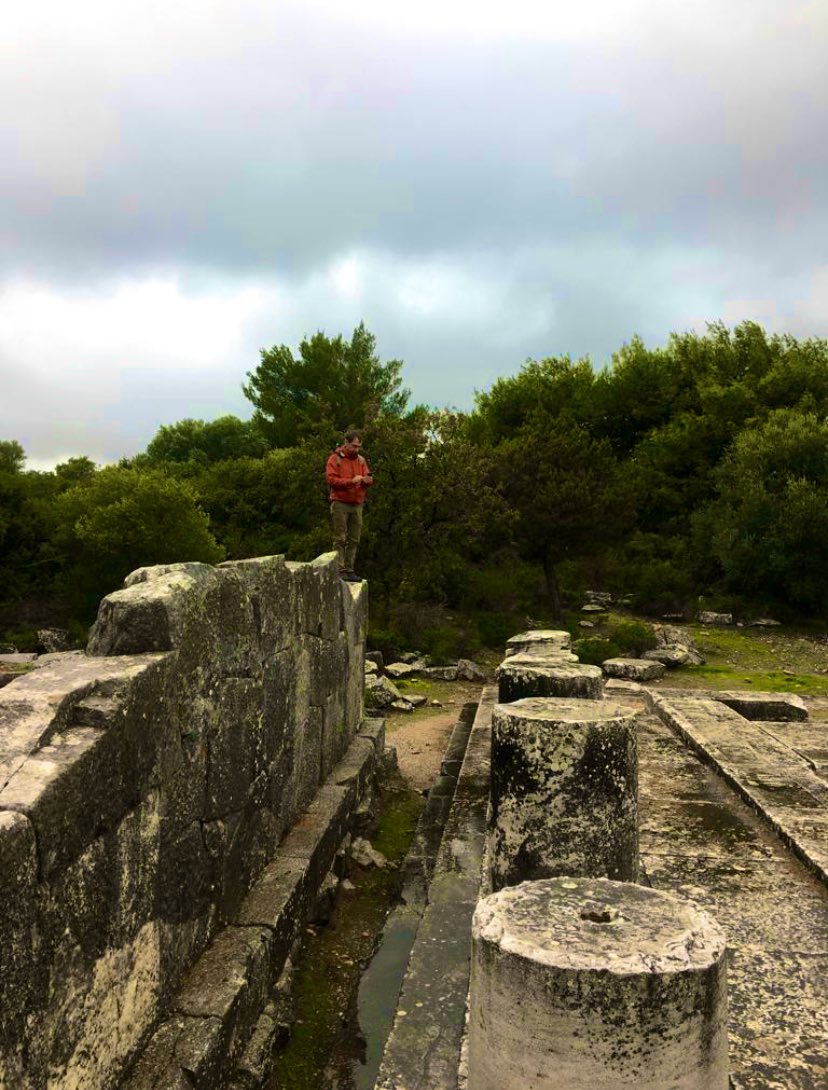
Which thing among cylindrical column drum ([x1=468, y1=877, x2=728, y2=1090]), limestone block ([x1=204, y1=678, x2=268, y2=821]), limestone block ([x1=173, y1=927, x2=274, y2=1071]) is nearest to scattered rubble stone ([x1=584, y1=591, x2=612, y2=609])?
limestone block ([x1=204, y1=678, x2=268, y2=821])

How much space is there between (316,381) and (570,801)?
3134cm

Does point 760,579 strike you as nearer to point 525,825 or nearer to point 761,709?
point 761,709

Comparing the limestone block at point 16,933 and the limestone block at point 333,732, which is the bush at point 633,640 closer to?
the limestone block at point 333,732

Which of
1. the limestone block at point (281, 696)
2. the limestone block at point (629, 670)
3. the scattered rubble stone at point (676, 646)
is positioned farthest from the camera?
the scattered rubble stone at point (676, 646)

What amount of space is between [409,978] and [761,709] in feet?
25.1

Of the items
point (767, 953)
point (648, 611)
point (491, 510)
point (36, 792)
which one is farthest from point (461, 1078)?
point (648, 611)

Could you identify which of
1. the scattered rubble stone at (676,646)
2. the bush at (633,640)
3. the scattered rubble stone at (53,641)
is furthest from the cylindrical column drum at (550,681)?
the scattered rubble stone at (53,641)

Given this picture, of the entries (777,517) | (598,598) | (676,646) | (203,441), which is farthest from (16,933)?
(203,441)

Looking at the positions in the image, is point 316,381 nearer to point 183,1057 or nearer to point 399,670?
point 399,670

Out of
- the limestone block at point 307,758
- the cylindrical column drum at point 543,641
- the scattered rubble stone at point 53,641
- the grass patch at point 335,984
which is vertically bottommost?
the scattered rubble stone at point 53,641

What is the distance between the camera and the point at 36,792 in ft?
8.64

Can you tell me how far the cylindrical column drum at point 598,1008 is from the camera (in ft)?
8.05

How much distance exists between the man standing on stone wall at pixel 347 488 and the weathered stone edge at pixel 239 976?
4945 mm

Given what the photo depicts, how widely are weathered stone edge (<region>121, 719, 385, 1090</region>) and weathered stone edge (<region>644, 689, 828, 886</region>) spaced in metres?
2.92
